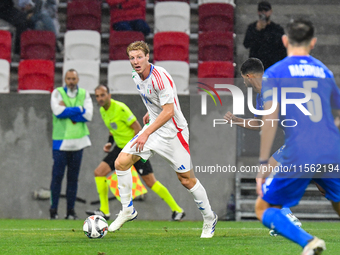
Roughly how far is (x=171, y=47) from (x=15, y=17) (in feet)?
10.4

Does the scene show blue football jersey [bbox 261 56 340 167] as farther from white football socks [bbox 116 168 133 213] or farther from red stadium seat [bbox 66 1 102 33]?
red stadium seat [bbox 66 1 102 33]

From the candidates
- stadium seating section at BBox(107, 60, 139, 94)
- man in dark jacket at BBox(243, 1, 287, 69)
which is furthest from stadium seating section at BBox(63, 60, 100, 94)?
man in dark jacket at BBox(243, 1, 287, 69)

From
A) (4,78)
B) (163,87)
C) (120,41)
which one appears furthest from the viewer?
(120,41)

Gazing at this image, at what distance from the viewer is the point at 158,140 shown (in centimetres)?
535

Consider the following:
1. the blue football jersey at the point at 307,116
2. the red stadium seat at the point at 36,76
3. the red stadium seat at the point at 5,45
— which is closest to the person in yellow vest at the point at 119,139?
the red stadium seat at the point at 36,76

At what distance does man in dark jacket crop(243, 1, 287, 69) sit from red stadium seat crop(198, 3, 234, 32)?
1250 millimetres

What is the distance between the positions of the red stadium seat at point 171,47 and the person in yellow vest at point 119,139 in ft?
7.73

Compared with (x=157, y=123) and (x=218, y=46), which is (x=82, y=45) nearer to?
(x=218, y=46)

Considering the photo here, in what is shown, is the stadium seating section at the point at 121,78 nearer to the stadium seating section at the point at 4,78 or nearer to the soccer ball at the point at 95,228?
the stadium seating section at the point at 4,78

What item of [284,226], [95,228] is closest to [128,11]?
[95,228]

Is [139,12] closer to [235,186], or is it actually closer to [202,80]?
[202,80]

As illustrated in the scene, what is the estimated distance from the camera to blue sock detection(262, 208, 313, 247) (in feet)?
9.84

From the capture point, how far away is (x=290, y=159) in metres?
3.16

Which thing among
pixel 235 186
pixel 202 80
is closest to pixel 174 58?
pixel 202 80
